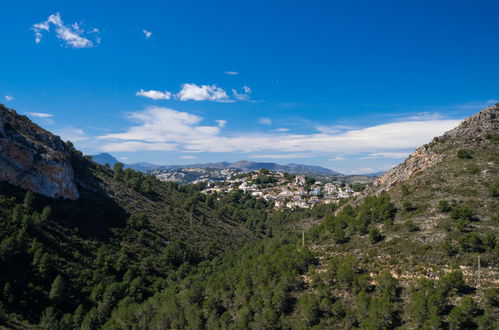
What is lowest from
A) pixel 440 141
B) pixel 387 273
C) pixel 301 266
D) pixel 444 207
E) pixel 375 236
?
pixel 301 266

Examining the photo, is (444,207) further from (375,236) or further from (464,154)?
(464,154)

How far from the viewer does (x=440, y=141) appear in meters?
52.2

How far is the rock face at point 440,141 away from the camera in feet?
156

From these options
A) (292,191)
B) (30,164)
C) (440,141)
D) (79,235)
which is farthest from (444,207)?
(292,191)

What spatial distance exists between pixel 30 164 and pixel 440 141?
8127cm

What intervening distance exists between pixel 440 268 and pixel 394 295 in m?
5.56

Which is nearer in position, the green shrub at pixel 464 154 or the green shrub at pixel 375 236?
the green shrub at pixel 375 236

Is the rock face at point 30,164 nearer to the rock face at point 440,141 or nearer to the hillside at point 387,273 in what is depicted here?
the hillside at point 387,273

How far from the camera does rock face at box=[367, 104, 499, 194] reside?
47.6 metres

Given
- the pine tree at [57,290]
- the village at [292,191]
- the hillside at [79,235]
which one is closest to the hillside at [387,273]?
the pine tree at [57,290]

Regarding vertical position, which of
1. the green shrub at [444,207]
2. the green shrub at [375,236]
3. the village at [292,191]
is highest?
the green shrub at [444,207]

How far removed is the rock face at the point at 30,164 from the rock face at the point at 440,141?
6513 centimetres

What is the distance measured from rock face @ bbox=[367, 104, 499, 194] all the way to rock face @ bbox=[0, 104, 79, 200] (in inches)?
2564

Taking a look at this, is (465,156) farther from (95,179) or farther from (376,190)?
(95,179)
